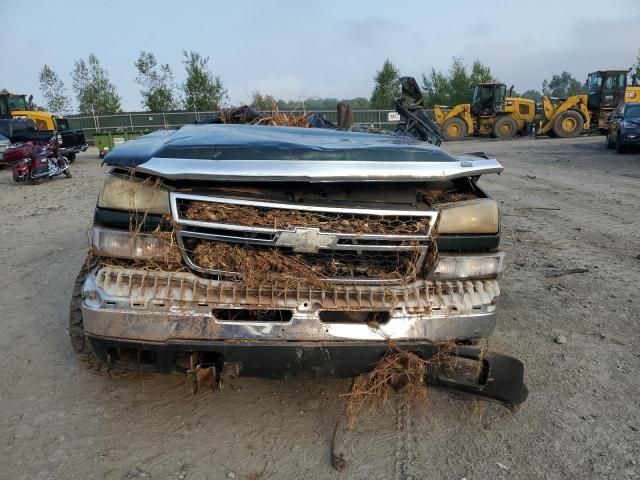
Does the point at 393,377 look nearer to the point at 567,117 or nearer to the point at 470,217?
the point at 470,217

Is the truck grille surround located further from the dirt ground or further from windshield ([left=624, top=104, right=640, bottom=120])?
windshield ([left=624, top=104, right=640, bottom=120])

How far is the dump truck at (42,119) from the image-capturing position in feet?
61.4

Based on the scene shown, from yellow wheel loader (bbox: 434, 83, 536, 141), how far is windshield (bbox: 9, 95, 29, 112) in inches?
768

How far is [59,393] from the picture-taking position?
274 centimetres

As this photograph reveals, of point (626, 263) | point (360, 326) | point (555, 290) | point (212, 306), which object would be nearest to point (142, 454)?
point (212, 306)

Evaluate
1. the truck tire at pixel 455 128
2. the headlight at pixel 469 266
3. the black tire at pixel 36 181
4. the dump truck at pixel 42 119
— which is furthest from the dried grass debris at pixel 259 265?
the truck tire at pixel 455 128

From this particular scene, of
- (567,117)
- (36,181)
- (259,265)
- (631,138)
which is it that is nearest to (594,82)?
(567,117)

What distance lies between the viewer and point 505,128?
26859 millimetres

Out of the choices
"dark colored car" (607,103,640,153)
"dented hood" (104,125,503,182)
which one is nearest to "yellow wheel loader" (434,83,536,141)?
"dark colored car" (607,103,640,153)

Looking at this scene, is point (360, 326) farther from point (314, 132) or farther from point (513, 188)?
point (513, 188)

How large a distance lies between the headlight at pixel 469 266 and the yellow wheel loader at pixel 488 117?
25.4 metres

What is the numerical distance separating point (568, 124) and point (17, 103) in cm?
2538

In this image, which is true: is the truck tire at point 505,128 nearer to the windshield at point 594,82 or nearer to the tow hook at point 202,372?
the windshield at point 594,82

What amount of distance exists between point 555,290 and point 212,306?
3.25 meters
